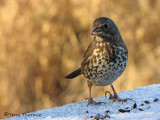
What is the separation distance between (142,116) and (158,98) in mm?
625

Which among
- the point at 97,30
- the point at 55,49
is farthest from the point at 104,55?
the point at 55,49

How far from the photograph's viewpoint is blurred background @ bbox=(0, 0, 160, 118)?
6.16 metres

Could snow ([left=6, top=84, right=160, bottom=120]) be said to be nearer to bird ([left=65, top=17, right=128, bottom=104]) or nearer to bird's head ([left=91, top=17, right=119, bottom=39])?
bird ([left=65, top=17, right=128, bottom=104])

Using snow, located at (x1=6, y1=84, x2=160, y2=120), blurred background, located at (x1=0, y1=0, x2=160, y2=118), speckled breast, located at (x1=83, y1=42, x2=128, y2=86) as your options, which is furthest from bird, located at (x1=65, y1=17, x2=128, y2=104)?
blurred background, located at (x1=0, y1=0, x2=160, y2=118)

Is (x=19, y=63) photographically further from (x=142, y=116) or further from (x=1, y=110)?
(x=142, y=116)

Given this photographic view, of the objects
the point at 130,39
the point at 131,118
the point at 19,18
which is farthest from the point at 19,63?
the point at 131,118

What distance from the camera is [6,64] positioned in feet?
20.3

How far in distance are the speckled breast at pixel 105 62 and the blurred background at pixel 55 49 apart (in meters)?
2.68

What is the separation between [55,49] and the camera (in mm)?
6344

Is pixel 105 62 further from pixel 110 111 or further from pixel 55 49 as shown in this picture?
pixel 55 49

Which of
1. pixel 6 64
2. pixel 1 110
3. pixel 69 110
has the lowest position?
pixel 69 110

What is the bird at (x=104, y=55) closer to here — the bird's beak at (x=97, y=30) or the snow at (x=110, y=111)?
the bird's beak at (x=97, y=30)

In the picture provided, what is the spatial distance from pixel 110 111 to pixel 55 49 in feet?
11.3

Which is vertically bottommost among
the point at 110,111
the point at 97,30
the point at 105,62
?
the point at 110,111
